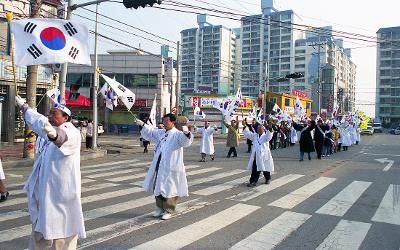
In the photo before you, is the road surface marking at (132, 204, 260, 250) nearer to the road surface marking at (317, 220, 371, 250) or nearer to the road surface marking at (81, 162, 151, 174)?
the road surface marking at (317, 220, 371, 250)

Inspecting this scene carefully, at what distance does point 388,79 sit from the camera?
11088 cm

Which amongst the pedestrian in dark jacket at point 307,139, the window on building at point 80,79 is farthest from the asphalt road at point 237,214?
the window on building at point 80,79

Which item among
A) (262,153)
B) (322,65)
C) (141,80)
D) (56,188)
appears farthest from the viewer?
(322,65)

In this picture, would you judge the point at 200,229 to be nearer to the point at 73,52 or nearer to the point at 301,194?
the point at 73,52

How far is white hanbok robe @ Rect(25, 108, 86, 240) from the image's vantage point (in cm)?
427

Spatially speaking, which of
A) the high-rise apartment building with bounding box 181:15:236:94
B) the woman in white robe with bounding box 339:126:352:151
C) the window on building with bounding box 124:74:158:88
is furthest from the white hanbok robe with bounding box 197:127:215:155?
the high-rise apartment building with bounding box 181:15:236:94

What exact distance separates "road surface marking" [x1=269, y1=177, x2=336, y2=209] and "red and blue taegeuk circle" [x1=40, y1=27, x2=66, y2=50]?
5032 millimetres

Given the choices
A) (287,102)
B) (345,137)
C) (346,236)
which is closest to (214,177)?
(346,236)

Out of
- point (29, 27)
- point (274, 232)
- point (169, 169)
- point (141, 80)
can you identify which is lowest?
point (274, 232)

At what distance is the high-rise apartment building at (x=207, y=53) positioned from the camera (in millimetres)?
97500

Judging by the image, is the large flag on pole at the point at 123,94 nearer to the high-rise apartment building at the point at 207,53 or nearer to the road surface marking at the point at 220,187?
the road surface marking at the point at 220,187

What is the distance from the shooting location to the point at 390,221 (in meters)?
7.61

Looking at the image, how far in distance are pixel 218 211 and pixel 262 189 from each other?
2852 mm

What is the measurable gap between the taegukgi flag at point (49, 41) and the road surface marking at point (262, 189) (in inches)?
179
